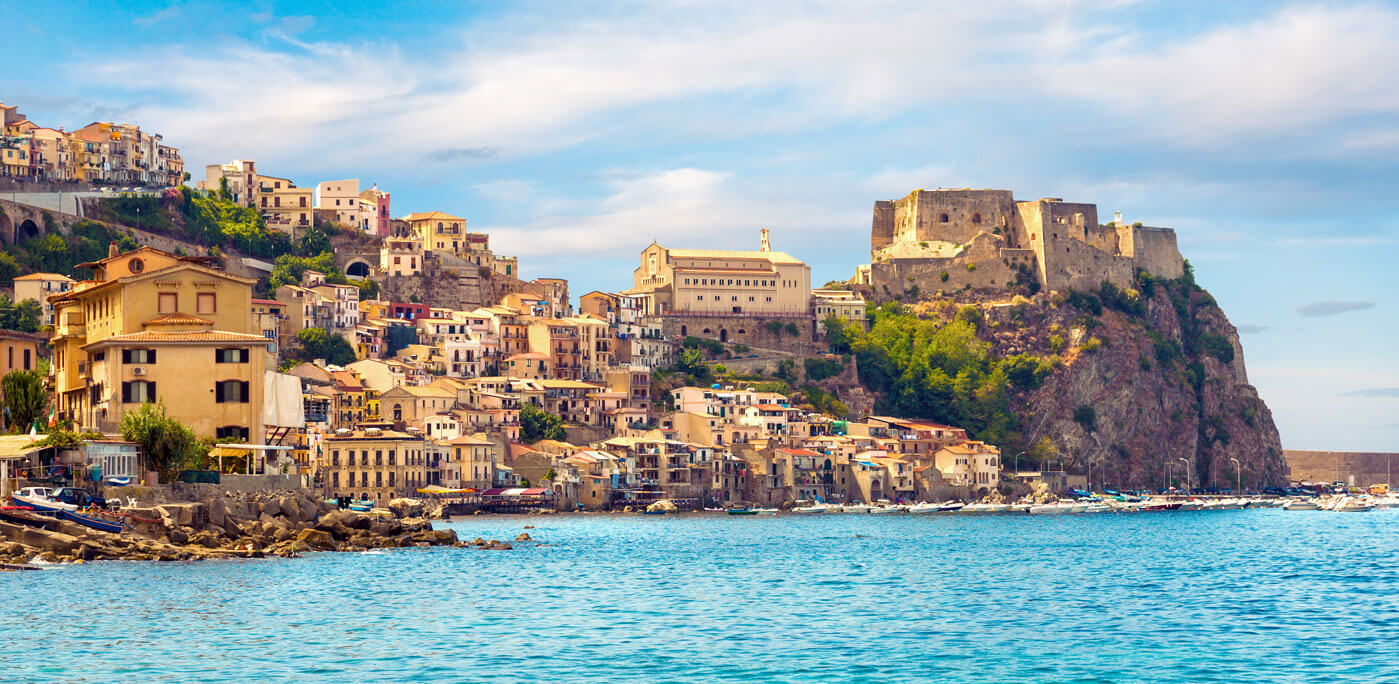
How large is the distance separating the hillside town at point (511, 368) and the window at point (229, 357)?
5.14 meters

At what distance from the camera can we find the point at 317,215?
426 feet

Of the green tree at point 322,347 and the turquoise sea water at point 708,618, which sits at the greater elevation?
the green tree at point 322,347

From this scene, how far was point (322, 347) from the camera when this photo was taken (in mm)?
105750

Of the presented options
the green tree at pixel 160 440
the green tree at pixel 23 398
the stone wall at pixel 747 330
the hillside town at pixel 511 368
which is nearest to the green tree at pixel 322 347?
the hillside town at pixel 511 368

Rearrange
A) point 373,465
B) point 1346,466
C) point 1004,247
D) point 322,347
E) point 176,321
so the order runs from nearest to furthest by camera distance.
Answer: point 176,321, point 373,465, point 322,347, point 1004,247, point 1346,466

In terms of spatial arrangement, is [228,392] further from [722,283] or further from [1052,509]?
[722,283]

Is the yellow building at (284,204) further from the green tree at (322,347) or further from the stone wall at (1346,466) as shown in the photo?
the stone wall at (1346,466)

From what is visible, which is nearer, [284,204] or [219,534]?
[219,534]

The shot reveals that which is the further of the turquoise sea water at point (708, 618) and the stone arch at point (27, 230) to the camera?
the stone arch at point (27, 230)

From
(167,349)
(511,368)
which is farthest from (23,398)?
(511,368)

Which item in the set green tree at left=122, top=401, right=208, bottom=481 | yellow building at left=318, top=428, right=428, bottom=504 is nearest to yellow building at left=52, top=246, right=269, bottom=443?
green tree at left=122, top=401, right=208, bottom=481

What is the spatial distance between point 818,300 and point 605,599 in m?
95.9

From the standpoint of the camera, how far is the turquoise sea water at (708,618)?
26906 millimetres

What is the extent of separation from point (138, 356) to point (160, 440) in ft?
14.0
